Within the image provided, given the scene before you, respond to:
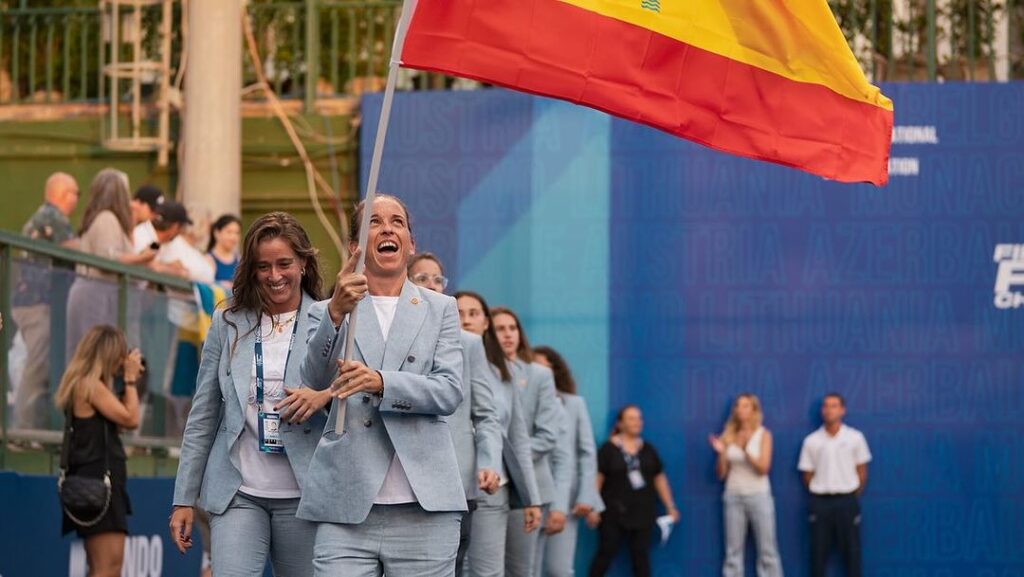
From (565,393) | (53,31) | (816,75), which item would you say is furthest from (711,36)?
(53,31)

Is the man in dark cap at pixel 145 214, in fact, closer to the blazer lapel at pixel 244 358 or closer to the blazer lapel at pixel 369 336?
the blazer lapel at pixel 244 358

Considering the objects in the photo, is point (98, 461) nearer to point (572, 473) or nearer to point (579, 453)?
point (572, 473)

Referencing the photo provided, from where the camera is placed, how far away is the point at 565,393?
14367 mm

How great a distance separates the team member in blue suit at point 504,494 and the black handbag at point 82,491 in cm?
224

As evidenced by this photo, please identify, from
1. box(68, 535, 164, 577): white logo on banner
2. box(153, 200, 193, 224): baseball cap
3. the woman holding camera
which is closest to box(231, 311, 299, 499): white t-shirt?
the woman holding camera

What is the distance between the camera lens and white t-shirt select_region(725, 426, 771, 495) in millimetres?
18328

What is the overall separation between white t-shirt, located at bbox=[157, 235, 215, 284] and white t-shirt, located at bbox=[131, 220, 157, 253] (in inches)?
5.4

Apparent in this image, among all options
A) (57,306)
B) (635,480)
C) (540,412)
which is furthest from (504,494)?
(635,480)

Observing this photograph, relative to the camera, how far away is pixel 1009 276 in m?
18.5

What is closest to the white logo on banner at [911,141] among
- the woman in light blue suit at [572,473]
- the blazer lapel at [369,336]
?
the woman in light blue suit at [572,473]

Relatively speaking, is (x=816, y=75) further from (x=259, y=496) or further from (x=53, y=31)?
(x=53, y=31)

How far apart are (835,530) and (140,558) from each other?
7.82 metres

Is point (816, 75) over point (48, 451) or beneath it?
over

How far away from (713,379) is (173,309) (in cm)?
619
